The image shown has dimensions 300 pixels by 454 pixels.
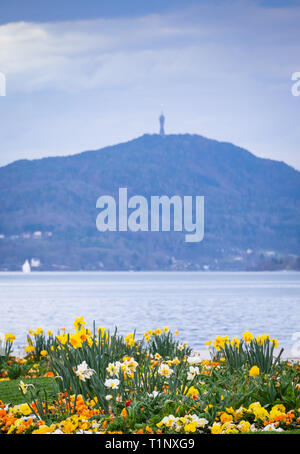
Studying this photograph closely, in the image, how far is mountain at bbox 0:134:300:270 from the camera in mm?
25781

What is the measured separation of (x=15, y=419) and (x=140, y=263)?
112 ft

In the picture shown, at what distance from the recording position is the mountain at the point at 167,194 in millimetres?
25781

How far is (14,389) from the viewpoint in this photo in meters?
4.80

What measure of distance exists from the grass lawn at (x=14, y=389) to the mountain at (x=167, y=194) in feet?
55.0

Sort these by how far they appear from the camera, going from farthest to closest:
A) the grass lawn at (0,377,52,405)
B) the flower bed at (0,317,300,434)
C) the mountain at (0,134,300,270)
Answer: the mountain at (0,134,300,270), the grass lawn at (0,377,52,405), the flower bed at (0,317,300,434)

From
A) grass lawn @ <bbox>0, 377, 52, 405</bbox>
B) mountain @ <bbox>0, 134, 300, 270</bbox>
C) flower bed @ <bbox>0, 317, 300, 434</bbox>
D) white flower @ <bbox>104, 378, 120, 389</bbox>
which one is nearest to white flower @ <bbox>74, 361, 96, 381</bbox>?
flower bed @ <bbox>0, 317, 300, 434</bbox>

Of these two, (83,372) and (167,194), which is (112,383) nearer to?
(83,372)

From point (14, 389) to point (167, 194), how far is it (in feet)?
106

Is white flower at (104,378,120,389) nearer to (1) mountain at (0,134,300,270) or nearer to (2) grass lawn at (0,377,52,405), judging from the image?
(2) grass lawn at (0,377,52,405)

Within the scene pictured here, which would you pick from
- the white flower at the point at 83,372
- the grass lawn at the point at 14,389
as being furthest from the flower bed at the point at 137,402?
the grass lawn at the point at 14,389

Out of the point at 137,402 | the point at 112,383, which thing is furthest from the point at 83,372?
the point at 137,402

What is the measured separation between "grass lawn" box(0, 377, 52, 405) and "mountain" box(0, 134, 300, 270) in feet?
55.0

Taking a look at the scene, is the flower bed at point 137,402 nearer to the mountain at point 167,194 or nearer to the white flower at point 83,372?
the white flower at point 83,372

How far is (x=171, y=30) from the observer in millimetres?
5688
